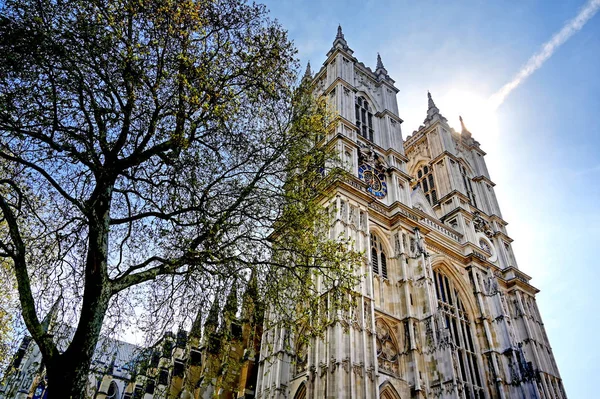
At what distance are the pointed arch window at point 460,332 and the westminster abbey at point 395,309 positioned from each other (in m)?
0.07

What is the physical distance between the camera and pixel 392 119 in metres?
30.2

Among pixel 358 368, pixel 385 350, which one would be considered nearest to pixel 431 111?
pixel 385 350

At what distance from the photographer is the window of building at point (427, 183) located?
32.4 metres

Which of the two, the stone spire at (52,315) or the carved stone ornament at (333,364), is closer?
the stone spire at (52,315)

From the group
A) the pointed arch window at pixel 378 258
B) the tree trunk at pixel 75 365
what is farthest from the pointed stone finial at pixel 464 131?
the tree trunk at pixel 75 365

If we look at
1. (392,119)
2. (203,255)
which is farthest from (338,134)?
(203,255)

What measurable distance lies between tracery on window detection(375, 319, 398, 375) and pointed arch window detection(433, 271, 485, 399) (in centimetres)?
261

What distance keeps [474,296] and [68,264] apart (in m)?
20.6

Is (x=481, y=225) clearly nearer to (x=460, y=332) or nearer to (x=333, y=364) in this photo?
(x=460, y=332)

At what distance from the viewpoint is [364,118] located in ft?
95.8

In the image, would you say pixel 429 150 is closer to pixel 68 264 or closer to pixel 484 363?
pixel 484 363

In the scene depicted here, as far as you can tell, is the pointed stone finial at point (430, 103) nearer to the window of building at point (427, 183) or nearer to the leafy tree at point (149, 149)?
the window of building at point (427, 183)

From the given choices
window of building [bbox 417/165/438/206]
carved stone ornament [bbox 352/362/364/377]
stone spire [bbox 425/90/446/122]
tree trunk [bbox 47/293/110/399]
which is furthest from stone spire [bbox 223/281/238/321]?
stone spire [bbox 425/90/446/122]

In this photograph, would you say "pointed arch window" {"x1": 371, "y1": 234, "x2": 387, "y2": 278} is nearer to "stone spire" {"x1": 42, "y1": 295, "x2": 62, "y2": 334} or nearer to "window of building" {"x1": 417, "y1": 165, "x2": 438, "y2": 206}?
"window of building" {"x1": 417, "y1": 165, "x2": 438, "y2": 206}
